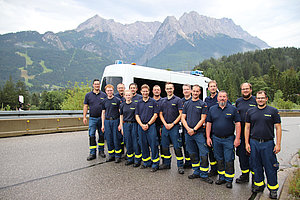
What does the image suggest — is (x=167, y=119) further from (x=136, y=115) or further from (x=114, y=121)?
(x=114, y=121)

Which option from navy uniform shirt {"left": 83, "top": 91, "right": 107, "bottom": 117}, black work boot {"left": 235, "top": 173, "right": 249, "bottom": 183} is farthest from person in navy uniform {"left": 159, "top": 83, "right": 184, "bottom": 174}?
navy uniform shirt {"left": 83, "top": 91, "right": 107, "bottom": 117}

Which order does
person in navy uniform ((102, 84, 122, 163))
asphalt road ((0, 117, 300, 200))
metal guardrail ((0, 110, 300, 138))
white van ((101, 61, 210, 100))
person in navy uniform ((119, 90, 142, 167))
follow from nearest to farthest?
asphalt road ((0, 117, 300, 200)) < person in navy uniform ((119, 90, 142, 167)) < person in navy uniform ((102, 84, 122, 163)) < white van ((101, 61, 210, 100)) < metal guardrail ((0, 110, 300, 138))

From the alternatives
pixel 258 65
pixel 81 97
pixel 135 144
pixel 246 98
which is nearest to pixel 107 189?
pixel 135 144

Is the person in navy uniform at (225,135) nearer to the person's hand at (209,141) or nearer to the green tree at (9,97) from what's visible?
the person's hand at (209,141)

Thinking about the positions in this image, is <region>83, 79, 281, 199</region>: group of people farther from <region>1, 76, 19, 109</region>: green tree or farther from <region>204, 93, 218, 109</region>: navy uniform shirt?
<region>1, 76, 19, 109</region>: green tree

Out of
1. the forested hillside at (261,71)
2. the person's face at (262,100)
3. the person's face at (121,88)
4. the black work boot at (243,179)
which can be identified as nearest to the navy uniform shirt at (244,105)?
the person's face at (262,100)

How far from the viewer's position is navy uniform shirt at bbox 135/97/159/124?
17.2 feet

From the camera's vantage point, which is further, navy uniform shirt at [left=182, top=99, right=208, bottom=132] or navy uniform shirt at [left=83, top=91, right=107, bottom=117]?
navy uniform shirt at [left=83, top=91, right=107, bottom=117]

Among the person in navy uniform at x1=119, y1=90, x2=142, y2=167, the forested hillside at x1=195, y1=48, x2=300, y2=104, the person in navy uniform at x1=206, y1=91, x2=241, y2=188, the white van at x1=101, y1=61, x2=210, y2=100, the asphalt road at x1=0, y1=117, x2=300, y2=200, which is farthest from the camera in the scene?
the forested hillside at x1=195, y1=48, x2=300, y2=104

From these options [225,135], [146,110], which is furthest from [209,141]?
[146,110]

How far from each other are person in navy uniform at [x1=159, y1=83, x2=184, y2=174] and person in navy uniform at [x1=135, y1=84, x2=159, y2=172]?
0.19 meters

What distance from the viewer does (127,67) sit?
23.2ft

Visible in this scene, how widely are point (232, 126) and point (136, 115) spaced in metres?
2.20

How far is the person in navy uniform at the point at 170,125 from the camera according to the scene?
16.5 ft
